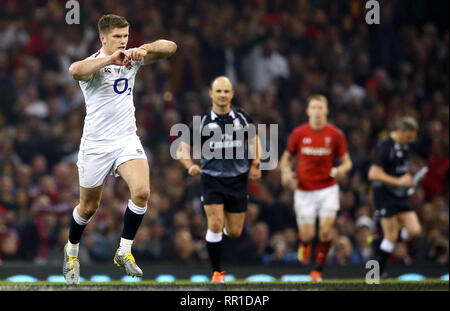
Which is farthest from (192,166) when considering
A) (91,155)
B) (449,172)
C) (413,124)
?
(449,172)

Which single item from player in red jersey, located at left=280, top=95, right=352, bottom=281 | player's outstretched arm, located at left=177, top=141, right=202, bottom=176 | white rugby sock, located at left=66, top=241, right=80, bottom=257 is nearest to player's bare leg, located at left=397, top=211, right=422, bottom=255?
player in red jersey, located at left=280, top=95, right=352, bottom=281

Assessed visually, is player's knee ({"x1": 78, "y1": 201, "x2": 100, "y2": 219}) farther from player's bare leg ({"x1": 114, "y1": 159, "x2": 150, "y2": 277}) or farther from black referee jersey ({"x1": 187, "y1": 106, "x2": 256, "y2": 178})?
black referee jersey ({"x1": 187, "y1": 106, "x2": 256, "y2": 178})

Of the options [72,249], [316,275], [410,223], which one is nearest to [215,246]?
[316,275]

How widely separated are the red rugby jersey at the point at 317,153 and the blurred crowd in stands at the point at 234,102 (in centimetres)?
158

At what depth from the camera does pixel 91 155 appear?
866 cm

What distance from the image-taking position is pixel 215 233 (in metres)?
10.7

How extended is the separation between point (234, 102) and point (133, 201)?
7.72m

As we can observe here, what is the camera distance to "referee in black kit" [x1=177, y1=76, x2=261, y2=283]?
10.6m

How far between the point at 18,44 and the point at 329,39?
6.02 meters

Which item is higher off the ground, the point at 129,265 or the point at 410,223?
the point at 129,265

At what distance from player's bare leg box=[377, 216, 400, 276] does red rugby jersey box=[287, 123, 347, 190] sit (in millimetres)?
1029

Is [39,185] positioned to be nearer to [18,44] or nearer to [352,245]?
[18,44]

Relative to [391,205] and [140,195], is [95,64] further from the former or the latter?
[391,205]

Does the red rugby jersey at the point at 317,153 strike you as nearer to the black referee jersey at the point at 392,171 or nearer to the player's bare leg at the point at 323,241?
the player's bare leg at the point at 323,241
